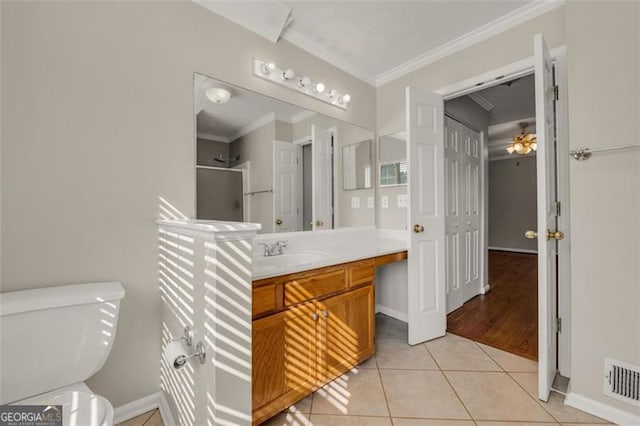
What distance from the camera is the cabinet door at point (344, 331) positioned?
5.33 ft

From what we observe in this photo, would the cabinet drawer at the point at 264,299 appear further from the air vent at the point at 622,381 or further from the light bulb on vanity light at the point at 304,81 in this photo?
the air vent at the point at 622,381

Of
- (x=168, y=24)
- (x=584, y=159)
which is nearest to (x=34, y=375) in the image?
(x=168, y=24)

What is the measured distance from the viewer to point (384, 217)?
2.79 m

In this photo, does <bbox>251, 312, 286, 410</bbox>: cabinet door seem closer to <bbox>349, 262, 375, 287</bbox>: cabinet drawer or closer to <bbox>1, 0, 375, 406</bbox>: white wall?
<bbox>349, 262, 375, 287</bbox>: cabinet drawer

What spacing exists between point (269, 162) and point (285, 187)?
0.23 metres

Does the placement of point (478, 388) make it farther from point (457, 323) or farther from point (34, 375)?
point (34, 375)

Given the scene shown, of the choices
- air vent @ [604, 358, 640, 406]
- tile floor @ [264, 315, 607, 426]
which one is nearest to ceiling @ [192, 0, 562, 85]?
air vent @ [604, 358, 640, 406]

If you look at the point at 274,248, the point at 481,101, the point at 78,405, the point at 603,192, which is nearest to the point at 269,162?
the point at 274,248

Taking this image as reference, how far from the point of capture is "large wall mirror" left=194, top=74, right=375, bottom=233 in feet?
5.77

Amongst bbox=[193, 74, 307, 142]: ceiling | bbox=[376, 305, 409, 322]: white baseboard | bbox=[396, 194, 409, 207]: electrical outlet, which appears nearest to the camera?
bbox=[193, 74, 307, 142]: ceiling

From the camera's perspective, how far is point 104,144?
1.39 metres

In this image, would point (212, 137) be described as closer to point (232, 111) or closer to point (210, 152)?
point (210, 152)

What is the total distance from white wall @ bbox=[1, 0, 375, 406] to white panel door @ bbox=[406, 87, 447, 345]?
60.6 inches

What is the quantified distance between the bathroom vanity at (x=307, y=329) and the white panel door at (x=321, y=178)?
0.65 meters
